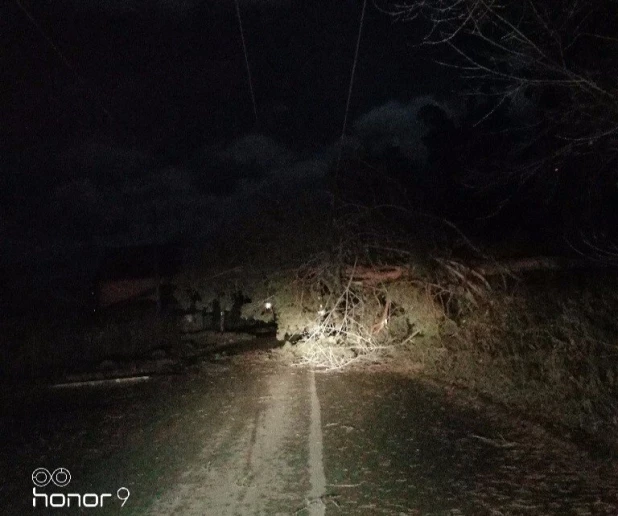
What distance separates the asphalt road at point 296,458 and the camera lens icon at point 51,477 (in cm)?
4

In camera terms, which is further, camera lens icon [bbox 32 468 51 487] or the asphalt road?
camera lens icon [bbox 32 468 51 487]

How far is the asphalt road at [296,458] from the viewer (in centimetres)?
645

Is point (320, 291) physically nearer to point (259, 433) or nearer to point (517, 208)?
point (517, 208)

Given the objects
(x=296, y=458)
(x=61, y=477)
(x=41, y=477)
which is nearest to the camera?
(x=61, y=477)

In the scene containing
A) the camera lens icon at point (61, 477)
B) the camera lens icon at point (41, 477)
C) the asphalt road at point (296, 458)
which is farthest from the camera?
the camera lens icon at point (41, 477)

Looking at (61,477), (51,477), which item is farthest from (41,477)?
(61,477)

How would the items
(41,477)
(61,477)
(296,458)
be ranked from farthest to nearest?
(296,458)
(41,477)
(61,477)

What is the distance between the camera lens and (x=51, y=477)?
769cm

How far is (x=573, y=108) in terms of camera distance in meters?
9.33

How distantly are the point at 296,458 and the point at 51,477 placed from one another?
2961mm

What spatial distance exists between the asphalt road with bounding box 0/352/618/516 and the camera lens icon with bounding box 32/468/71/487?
4 centimetres

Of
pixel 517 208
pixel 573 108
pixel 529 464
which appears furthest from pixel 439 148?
pixel 529 464

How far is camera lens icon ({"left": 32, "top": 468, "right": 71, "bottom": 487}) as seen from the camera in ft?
24.5

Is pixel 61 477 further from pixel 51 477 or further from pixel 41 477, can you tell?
pixel 41 477
